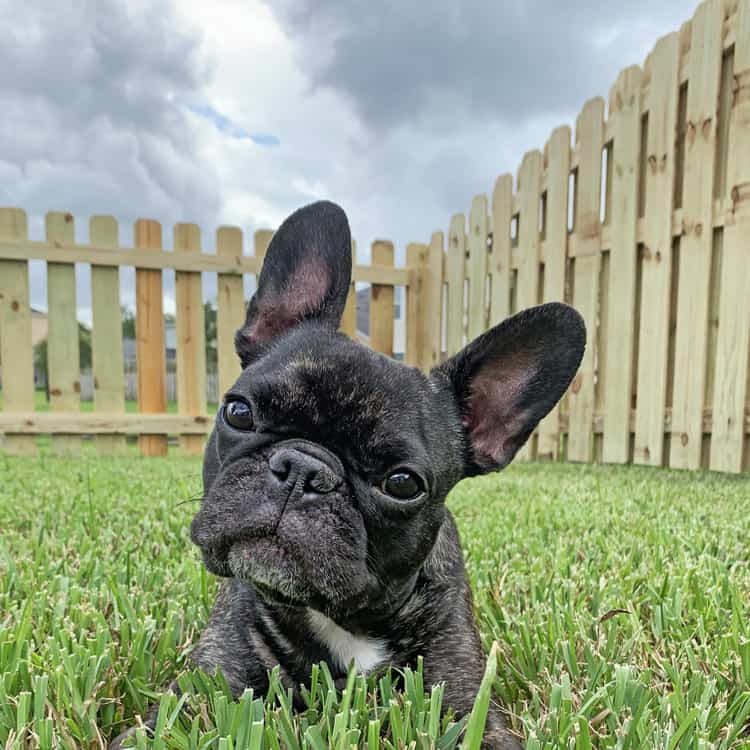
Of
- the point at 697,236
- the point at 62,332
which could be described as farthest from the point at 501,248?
the point at 62,332

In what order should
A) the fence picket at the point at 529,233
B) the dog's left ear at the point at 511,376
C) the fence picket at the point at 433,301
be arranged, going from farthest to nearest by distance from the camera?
1. the fence picket at the point at 433,301
2. the fence picket at the point at 529,233
3. the dog's left ear at the point at 511,376

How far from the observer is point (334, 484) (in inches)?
58.0

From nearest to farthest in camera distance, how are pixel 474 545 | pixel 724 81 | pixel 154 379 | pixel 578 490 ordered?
pixel 474 545 → pixel 578 490 → pixel 724 81 → pixel 154 379

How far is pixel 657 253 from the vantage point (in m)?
5.63

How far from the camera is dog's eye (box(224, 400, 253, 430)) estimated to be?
1.69 metres

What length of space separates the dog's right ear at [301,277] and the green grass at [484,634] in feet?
3.28

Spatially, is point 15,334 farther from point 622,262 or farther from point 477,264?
point 622,262

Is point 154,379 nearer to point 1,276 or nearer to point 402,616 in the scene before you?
point 1,276

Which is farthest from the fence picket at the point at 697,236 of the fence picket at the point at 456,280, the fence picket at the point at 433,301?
the fence picket at the point at 433,301

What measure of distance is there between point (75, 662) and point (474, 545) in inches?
74.9

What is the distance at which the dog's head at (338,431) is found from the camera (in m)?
1.44

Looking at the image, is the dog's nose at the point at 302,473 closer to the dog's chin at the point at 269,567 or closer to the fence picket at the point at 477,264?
the dog's chin at the point at 269,567

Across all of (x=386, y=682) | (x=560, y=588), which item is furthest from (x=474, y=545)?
(x=386, y=682)

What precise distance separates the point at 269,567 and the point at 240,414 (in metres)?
0.46
